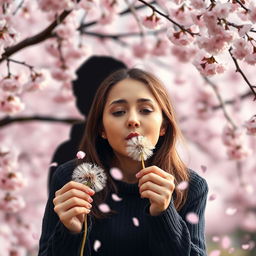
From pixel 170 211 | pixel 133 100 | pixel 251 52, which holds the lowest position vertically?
pixel 170 211

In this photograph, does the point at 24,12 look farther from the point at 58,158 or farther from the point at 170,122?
the point at 170,122

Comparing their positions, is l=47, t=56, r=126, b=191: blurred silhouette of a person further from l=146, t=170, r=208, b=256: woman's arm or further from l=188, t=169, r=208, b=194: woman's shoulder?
l=146, t=170, r=208, b=256: woman's arm

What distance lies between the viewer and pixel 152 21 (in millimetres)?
3533

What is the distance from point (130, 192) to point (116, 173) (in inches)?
6.5

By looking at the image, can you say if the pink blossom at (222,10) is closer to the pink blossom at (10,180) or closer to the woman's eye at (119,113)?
the woman's eye at (119,113)

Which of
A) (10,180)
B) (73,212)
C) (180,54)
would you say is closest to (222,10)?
(73,212)

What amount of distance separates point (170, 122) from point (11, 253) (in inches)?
179

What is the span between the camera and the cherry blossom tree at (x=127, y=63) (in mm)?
2793

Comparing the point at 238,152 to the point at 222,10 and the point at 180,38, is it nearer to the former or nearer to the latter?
the point at 180,38

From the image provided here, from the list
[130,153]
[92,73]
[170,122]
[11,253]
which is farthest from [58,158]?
[11,253]

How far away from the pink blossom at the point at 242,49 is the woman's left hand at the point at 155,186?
0.97 meters

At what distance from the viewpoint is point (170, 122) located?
2.53 metres

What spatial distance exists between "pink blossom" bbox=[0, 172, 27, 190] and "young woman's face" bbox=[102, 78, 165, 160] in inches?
88.5

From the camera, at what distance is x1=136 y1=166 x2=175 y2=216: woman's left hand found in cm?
201
